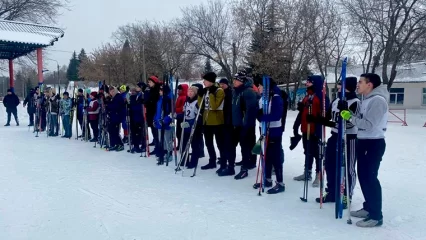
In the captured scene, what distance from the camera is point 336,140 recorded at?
5.23 metres

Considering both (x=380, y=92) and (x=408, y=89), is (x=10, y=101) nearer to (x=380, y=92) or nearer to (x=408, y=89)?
(x=380, y=92)

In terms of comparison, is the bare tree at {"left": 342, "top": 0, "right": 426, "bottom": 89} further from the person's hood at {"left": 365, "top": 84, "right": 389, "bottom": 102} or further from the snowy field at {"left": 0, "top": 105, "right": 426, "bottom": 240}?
the person's hood at {"left": 365, "top": 84, "right": 389, "bottom": 102}

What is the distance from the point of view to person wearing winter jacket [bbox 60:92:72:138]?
12.6 meters

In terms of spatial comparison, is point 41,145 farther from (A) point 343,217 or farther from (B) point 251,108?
(A) point 343,217

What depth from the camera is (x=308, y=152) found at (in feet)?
19.1

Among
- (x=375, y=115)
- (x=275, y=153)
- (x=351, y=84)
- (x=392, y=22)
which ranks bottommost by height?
(x=275, y=153)

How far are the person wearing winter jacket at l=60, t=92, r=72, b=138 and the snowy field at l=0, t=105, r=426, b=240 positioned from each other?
4509 mm

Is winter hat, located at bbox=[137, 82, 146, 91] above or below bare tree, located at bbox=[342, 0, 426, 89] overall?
below

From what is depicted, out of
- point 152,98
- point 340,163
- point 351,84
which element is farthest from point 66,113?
point 340,163

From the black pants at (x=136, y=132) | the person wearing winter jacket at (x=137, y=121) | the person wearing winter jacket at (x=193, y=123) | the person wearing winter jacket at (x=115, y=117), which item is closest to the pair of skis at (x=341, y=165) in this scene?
the person wearing winter jacket at (x=193, y=123)

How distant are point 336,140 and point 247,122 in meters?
1.79

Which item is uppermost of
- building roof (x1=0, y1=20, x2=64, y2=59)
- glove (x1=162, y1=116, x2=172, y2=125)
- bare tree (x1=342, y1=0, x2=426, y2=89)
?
bare tree (x1=342, y1=0, x2=426, y2=89)

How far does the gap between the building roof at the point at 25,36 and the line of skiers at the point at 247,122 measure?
18.8ft

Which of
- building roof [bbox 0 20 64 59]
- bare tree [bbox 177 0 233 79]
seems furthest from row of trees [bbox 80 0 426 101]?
building roof [bbox 0 20 64 59]
